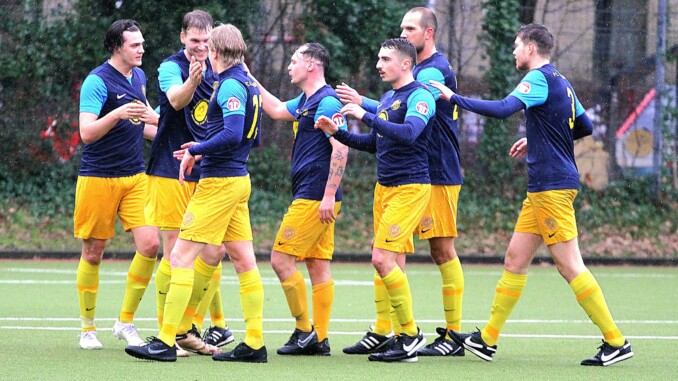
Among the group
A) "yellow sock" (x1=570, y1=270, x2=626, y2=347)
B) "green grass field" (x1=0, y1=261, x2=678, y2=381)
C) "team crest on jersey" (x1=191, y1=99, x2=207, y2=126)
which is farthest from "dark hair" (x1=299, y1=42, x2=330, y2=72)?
"yellow sock" (x1=570, y1=270, x2=626, y2=347)

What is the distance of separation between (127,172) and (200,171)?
845 mm

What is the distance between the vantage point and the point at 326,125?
791 centimetres

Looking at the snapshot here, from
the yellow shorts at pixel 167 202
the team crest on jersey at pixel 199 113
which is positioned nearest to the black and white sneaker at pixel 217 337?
the yellow shorts at pixel 167 202

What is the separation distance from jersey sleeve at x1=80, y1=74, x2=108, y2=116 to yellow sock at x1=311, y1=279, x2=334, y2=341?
2.05 meters

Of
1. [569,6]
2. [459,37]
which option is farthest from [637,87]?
[459,37]

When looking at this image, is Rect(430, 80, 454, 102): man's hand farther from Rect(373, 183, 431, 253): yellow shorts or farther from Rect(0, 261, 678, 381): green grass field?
Rect(0, 261, 678, 381): green grass field

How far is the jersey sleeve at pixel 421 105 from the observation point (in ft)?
26.7

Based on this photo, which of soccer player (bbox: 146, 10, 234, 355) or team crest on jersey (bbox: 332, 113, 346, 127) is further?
soccer player (bbox: 146, 10, 234, 355)

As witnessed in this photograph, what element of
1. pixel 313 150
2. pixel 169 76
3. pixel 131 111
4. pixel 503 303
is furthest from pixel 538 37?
pixel 131 111

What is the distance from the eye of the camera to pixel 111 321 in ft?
33.9

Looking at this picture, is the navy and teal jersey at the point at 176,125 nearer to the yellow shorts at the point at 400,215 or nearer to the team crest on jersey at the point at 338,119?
the team crest on jersey at the point at 338,119

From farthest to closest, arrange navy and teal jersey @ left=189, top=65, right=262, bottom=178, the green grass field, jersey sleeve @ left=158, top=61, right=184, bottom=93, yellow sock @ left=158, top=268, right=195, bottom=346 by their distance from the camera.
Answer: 1. jersey sleeve @ left=158, top=61, right=184, bottom=93
2. yellow sock @ left=158, top=268, right=195, bottom=346
3. navy and teal jersey @ left=189, top=65, right=262, bottom=178
4. the green grass field

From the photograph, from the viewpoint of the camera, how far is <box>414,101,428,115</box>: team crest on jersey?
815 cm

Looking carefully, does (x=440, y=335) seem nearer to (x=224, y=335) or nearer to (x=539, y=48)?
(x=224, y=335)
